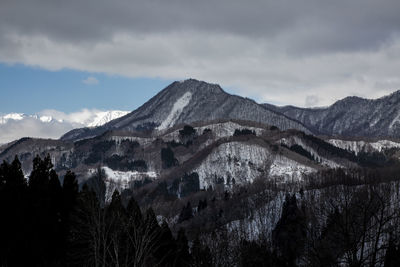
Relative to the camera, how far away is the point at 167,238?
2608 inches

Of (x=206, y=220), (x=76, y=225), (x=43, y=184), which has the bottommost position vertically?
(x=206, y=220)

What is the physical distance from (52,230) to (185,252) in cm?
2493

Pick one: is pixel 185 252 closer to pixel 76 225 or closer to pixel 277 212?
pixel 76 225

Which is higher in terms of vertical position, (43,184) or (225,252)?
(43,184)

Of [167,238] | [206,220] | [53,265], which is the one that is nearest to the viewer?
[53,265]

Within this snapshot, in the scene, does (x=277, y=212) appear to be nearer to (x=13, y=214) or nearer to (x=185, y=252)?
(x=185, y=252)

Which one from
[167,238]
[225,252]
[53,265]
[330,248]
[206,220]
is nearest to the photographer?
[330,248]

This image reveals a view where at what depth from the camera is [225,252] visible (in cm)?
5500

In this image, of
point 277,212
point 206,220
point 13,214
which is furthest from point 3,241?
point 277,212

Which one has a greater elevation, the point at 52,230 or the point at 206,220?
the point at 52,230

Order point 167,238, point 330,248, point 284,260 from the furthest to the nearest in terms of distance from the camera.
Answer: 1. point 284,260
2. point 167,238
3. point 330,248

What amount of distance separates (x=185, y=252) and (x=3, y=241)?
3002cm

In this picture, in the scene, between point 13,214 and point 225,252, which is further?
point 225,252

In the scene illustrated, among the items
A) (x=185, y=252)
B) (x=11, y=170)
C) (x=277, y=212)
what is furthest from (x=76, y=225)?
(x=277, y=212)
